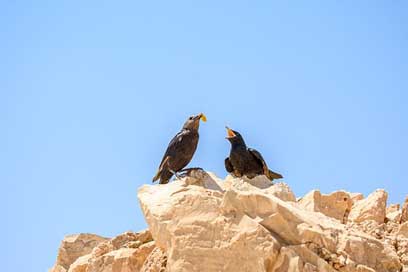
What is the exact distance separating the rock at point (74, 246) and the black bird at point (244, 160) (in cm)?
253

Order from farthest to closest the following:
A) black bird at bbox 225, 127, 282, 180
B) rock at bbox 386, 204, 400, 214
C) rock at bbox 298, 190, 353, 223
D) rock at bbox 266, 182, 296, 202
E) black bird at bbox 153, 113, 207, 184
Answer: black bird at bbox 225, 127, 282, 180
rock at bbox 386, 204, 400, 214
black bird at bbox 153, 113, 207, 184
rock at bbox 298, 190, 353, 223
rock at bbox 266, 182, 296, 202

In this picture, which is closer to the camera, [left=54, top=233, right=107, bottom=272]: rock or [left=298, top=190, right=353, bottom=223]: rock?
[left=298, top=190, right=353, bottom=223]: rock

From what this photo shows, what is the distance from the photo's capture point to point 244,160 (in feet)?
47.1

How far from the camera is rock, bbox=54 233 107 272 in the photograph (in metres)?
13.8

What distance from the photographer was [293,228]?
907 cm

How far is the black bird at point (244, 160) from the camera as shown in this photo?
47.1 ft

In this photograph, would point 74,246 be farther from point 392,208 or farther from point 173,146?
point 392,208

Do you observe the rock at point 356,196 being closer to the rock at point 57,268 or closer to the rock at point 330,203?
the rock at point 330,203

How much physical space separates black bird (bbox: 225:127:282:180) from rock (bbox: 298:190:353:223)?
78.0 inches

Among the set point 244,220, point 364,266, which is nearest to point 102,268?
point 244,220

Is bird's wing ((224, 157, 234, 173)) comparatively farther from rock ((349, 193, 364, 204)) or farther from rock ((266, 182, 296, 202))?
rock ((266, 182, 296, 202))

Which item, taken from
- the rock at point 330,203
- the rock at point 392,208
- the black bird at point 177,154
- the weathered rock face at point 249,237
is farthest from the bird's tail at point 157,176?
the rock at point 392,208

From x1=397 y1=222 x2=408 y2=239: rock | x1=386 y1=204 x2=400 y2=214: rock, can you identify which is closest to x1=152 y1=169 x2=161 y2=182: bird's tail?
x1=386 y1=204 x2=400 y2=214: rock

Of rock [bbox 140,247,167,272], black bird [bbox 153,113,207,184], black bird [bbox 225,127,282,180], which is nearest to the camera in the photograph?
rock [bbox 140,247,167,272]
